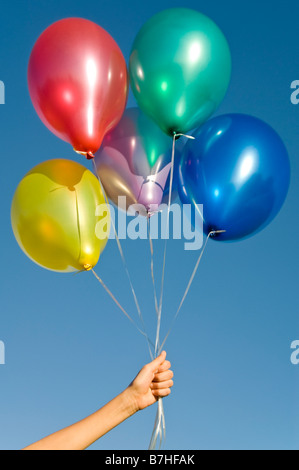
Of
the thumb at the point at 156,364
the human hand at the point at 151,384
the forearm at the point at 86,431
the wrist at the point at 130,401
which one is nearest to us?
the forearm at the point at 86,431

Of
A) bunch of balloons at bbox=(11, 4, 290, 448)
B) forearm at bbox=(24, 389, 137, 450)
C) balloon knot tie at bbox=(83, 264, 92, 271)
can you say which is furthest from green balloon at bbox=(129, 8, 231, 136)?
forearm at bbox=(24, 389, 137, 450)

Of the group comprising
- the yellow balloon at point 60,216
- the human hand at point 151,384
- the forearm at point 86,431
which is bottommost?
the forearm at point 86,431

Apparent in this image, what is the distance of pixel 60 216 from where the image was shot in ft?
11.0

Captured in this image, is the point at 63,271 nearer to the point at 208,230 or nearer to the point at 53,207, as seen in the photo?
the point at 53,207

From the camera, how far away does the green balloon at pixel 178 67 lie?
3180 mm

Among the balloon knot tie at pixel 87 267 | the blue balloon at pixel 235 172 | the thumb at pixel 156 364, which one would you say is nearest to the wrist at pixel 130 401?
the thumb at pixel 156 364

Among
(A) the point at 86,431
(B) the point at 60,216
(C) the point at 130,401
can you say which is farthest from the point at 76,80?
(A) the point at 86,431

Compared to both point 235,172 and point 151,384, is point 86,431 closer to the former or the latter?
point 151,384

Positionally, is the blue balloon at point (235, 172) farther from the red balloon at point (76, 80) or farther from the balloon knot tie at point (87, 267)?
the balloon knot tie at point (87, 267)

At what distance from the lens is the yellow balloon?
11.0ft

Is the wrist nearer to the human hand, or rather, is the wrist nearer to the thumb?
the human hand

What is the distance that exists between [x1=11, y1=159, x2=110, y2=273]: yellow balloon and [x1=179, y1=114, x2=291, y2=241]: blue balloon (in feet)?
2.24

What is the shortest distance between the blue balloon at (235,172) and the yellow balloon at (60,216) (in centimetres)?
68
